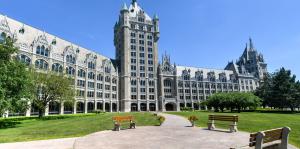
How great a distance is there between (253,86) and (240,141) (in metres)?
139

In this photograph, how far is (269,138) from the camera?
991 centimetres

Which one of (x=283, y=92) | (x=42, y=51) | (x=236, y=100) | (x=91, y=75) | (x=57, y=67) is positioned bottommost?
(x=236, y=100)

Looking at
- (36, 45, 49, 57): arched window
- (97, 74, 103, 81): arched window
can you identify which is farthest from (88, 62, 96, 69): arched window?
(36, 45, 49, 57): arched window

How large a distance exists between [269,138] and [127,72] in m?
89.0

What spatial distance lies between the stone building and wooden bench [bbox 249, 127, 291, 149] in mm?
57546

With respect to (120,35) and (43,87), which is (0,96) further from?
(120,35)

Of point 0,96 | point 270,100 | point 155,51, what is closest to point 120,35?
point 155,51

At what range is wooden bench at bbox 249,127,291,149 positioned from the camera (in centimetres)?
906

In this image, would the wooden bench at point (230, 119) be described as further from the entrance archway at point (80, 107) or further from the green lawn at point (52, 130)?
the entrance archway at point (80, 107)

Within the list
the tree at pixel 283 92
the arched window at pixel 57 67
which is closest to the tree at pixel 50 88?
the arched window at pixel 57 67

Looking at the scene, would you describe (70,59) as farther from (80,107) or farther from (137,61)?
(137,61)

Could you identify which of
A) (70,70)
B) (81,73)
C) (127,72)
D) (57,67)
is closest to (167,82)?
(127,72)

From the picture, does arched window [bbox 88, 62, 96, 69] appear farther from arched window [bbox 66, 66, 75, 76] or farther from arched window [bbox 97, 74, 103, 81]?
arched window [bbox 66, 66, 75, 76]

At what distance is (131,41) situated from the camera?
102 metres
